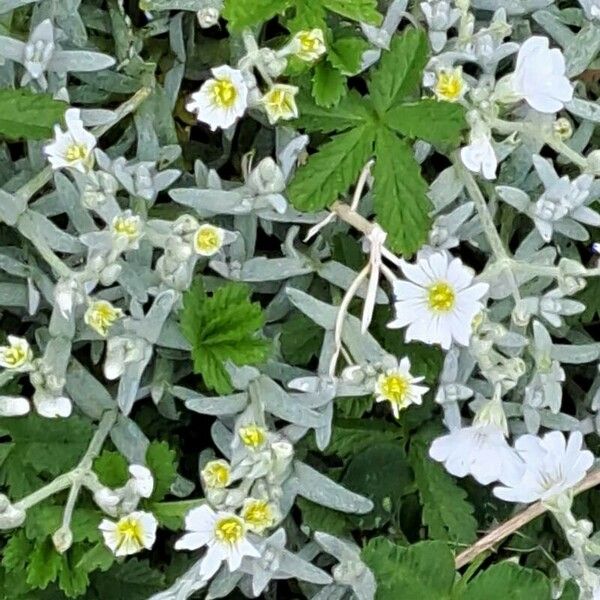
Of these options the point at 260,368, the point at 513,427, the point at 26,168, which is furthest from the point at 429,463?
the point at 26,168

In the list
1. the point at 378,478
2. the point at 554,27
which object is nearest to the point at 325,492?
the point at 378,478

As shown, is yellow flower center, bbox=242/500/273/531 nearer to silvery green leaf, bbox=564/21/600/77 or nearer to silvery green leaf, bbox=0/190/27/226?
silvery green leaf, bbox=0/190/27/226

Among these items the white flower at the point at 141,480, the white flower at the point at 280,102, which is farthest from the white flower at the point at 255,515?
the white flower at the point at 280,102

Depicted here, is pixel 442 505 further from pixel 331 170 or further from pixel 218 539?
pixel 331 170

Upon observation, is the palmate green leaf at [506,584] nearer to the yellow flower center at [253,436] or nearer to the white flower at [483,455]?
the white flower at [483,455]

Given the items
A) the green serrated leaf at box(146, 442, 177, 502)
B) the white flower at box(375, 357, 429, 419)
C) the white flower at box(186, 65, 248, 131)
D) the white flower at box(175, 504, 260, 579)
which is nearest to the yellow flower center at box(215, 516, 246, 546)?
the white flower at box(175, 504, 260, 579)

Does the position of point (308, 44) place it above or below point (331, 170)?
above
